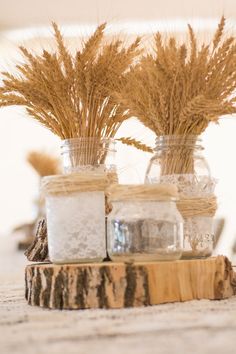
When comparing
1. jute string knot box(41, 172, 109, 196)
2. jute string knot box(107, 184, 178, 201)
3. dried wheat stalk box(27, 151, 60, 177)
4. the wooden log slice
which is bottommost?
the wooden log slice

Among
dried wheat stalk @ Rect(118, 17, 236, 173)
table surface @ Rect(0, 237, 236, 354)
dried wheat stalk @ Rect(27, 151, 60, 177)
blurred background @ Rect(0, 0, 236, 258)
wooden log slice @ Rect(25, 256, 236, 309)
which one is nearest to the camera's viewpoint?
table surface @ Rect(0, 237, 236, 354)

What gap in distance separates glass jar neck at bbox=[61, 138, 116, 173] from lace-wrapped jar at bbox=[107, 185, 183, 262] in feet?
0.47

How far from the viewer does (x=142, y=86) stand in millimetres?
762

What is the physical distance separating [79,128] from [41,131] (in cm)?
292

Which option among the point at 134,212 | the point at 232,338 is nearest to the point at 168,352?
the point at 232,338

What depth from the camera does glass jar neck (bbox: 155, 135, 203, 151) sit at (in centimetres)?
78

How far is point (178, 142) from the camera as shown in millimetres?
781

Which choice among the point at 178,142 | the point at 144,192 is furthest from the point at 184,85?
the point at 144,192

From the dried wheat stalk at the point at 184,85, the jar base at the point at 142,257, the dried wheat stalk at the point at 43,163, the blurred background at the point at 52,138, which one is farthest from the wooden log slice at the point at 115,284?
the blurred background at the point at 52,138

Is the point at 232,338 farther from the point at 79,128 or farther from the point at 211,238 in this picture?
the point at 79,128

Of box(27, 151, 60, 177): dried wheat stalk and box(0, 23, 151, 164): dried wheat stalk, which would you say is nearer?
box(0, 23, 151, 164): dried wheat stalk

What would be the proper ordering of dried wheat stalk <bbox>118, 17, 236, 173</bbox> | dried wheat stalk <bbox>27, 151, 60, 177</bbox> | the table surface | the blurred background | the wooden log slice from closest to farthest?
the table surface
the wooden log slice
dried wheat stalk <bbox>118, 17, 236, 173</bbox>
dried wheat stalk <bbox>27, 151, 60, 177</bbox>
the blurred background

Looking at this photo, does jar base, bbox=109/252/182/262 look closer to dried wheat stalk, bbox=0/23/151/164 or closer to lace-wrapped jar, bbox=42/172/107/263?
lace-wrapped jar, bbox=42/172/107/263

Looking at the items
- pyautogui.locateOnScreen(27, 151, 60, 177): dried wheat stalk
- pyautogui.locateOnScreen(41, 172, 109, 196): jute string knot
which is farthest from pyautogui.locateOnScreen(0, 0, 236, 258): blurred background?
pyautogui.locateOnScreen(41, 172, 109, 196): jute string knot
